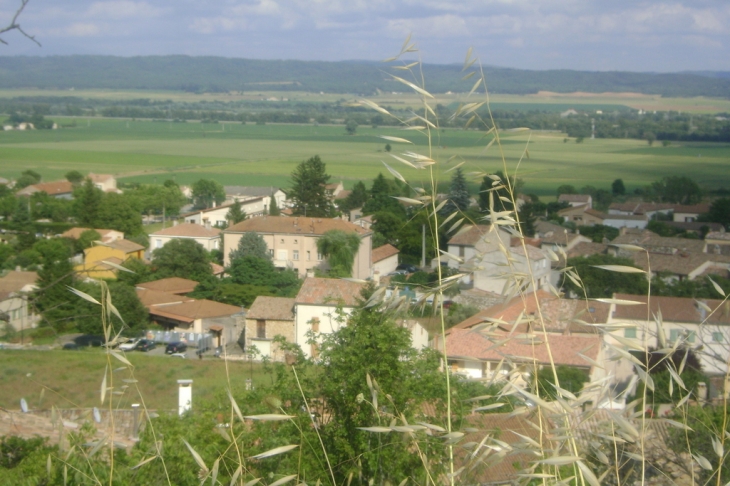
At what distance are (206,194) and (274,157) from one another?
1437cm

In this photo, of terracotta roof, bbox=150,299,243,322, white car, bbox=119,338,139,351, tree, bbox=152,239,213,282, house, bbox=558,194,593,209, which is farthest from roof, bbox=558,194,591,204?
white car, bbox=119,338,139,351

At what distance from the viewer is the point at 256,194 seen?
28969 mm

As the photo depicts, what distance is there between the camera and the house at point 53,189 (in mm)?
27656

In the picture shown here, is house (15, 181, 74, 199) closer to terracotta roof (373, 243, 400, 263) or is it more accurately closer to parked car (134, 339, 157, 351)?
terracotta roof (373, 243, 400, 263)

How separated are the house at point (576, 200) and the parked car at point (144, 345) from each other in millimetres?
17416

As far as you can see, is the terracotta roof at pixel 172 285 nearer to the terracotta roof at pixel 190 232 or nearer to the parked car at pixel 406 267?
the terracotta roof at pixel 190 232

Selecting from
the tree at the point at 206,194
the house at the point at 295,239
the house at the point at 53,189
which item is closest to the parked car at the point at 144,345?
the house at the point at 295,239

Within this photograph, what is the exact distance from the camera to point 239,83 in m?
112

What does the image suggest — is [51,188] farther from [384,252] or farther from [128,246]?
[384,252]

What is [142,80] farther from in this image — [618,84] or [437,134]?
[437,134]

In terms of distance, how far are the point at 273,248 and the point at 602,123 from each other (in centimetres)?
4224

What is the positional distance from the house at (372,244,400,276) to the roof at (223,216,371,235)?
26.7 inches

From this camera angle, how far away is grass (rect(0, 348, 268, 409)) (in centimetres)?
796

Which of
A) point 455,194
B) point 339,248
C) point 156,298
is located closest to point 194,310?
point 156,298
